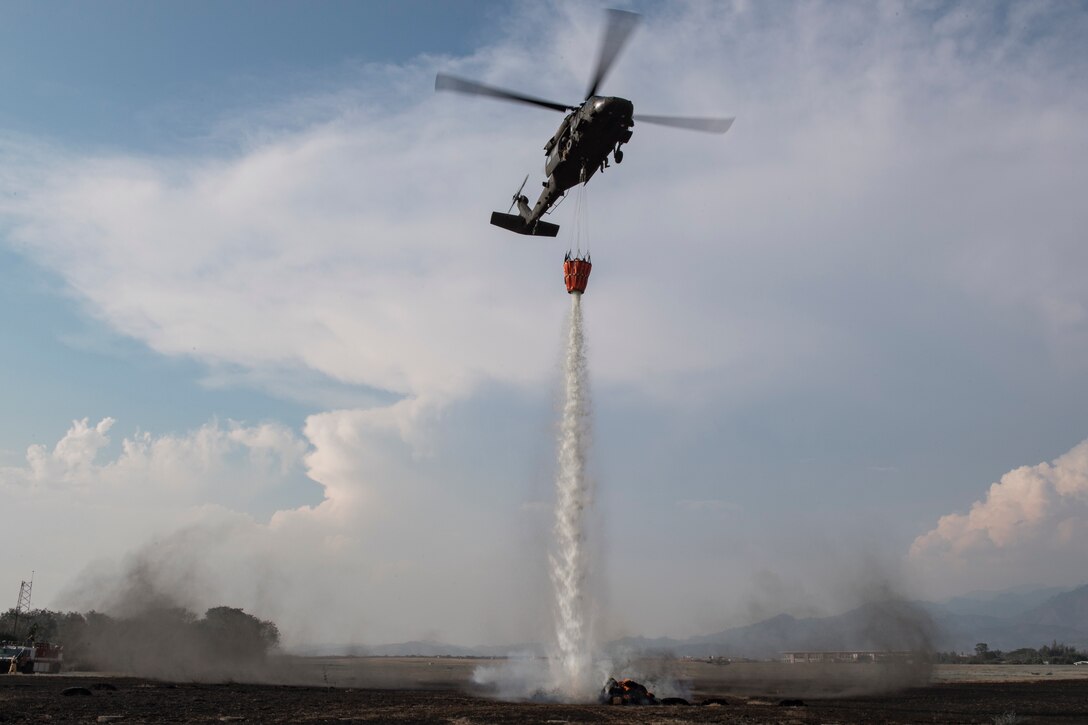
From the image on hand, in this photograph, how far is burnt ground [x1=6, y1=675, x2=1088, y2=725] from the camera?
3806 centimetres

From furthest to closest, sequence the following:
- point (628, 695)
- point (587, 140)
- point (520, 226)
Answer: point (520, 226) → point (628, 695) → point (587, 140)

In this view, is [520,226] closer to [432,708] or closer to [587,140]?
[587,140]

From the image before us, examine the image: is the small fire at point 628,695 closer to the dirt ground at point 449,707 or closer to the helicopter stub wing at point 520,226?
the dirt ground at point 449,707

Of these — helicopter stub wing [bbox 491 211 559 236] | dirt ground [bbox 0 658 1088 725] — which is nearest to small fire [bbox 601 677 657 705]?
dirt ground [bbox 0 658 1088 725]

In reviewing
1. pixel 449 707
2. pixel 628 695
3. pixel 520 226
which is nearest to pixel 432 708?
pixel 449 707

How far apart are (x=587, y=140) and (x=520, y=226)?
1214 centimetres

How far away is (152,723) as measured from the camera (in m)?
34.7

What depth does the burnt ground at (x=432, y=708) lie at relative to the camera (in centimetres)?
3806

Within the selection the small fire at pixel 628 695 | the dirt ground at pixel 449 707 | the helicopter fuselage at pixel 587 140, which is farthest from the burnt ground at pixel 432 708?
the helicopter fuselage at pixel 587 140

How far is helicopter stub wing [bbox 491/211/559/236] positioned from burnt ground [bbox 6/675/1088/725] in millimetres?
30024

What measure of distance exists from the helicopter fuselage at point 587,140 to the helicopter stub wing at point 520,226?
5379mm

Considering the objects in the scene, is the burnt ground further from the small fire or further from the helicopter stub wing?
the helicopter stub wing

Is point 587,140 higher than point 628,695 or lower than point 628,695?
higher

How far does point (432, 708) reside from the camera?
43906 millimetres
